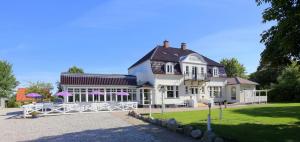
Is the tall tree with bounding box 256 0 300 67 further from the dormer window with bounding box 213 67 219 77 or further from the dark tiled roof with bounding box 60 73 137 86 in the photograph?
the dormer window with bounding box 213 67 219 77

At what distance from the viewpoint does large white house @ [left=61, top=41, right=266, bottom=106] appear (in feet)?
106

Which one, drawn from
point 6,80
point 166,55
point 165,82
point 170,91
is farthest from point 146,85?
point 6,80

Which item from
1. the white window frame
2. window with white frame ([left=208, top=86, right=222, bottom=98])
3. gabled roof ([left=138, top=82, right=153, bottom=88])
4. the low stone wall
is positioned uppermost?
the white window frame

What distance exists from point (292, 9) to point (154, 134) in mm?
6652

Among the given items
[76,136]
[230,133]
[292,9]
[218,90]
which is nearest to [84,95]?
[218,90]

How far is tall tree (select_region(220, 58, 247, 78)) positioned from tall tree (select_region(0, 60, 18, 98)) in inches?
1756

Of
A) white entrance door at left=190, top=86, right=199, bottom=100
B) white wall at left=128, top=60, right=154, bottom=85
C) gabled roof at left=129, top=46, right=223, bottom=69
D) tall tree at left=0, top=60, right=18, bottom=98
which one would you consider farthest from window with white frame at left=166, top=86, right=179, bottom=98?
tall tree at left=0, top=60, right=18, bottom=98

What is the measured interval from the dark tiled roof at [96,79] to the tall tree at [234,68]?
3426 cm

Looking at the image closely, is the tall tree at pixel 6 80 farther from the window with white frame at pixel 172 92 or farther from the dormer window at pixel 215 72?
the dormer window at pixel 215 72

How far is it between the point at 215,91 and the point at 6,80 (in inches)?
1595

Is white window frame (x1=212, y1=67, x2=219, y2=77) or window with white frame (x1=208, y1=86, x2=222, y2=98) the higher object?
white window frame (x1=212, y1=67, x2=219, y2=77)

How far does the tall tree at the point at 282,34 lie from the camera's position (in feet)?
28.9

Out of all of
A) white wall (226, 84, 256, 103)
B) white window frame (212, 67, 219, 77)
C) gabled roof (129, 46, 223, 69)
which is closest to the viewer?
gabled roof (129, 46, 223, 69)

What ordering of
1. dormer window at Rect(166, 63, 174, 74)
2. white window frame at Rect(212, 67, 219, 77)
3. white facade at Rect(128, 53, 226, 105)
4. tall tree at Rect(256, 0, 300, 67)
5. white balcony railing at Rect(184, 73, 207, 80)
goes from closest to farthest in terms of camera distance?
tall tree at Rect(256, 0, 300, 67)
white facade at Rect(128, 53, 226, 105)
dormer window at Rect(166, 63, 174, 74)
white balcony railing at Rect(184, 73, 207, 80)
white window frame at Rect(212, 67, 219, 77)
